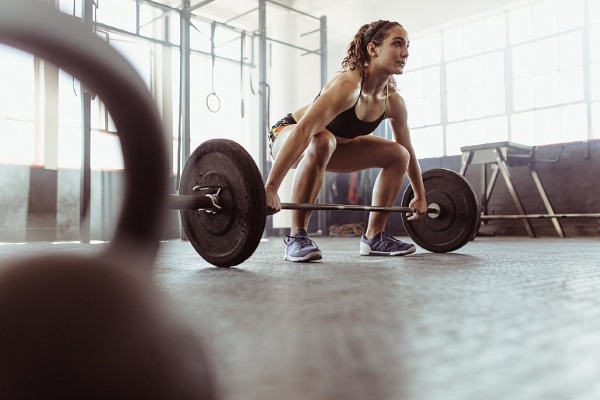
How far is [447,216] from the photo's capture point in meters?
2.05

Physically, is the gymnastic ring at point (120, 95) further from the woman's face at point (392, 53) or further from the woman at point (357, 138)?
the woman's face at point (392, 53)

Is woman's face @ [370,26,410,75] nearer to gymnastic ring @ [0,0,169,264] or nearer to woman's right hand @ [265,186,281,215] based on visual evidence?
woman's right hand @ [265,186,281,215]

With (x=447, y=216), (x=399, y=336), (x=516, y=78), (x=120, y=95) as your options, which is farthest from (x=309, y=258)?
(x=516, y=78)

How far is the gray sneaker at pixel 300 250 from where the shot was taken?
1588 millimetres

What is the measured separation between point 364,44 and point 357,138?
34cm

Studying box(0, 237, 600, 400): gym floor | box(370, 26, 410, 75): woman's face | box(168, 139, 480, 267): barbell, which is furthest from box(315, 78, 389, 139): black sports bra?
box(0, 237, 600, 400): gym floor

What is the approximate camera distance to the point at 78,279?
583 mm

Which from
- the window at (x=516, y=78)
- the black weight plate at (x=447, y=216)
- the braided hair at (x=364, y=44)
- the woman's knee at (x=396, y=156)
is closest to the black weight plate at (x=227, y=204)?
the braided hair at (x=364, y=44)

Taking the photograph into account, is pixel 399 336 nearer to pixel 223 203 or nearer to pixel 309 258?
Result: pixel 223 203

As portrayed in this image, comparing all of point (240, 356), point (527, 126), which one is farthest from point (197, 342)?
point (527, 126)

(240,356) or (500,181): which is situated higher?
(500,181)

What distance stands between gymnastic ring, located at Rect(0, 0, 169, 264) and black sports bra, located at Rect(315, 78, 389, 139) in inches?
53.1

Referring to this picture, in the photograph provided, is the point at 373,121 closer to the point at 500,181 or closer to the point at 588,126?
the point at 500,181

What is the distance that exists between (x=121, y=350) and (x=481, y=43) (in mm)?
6274
